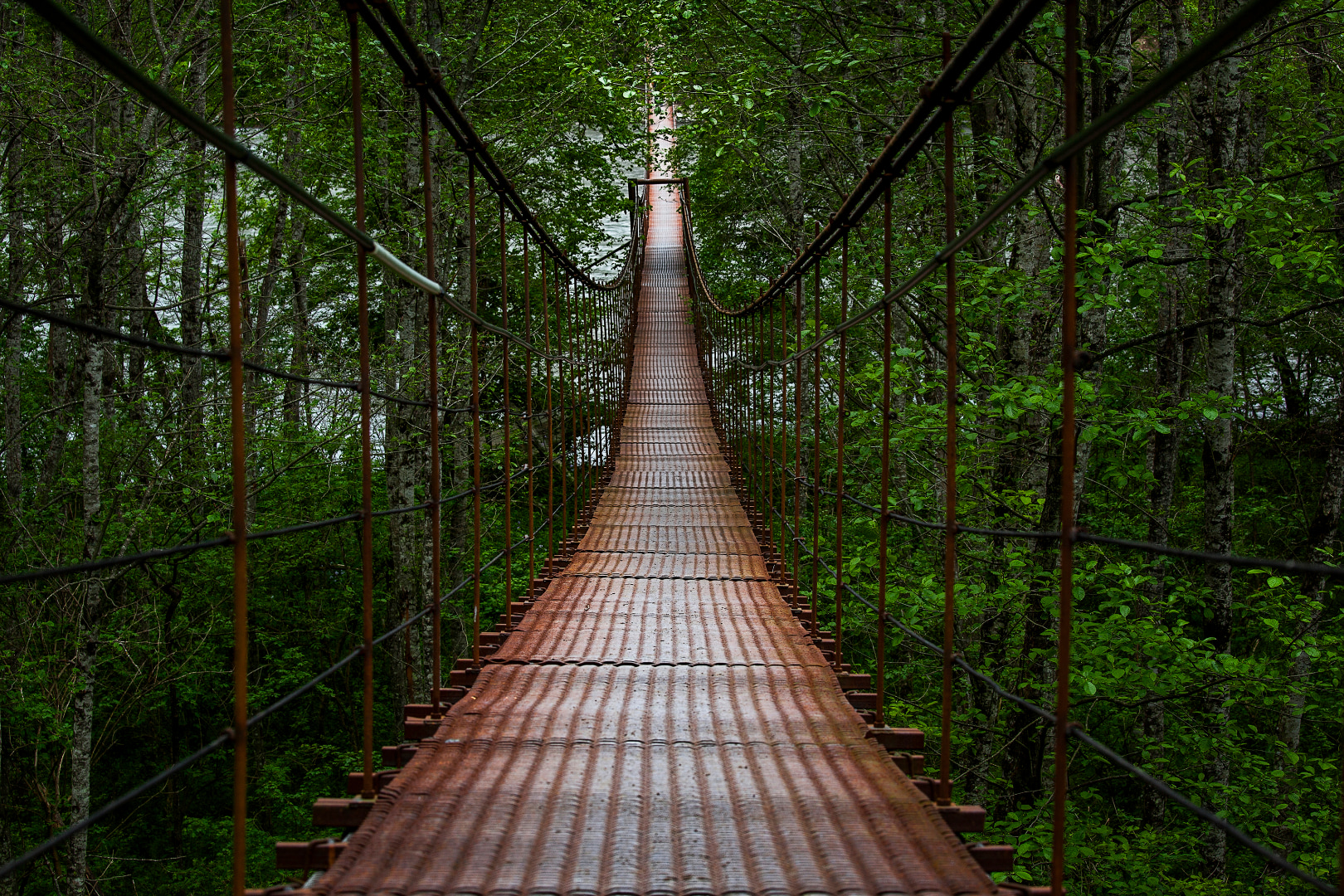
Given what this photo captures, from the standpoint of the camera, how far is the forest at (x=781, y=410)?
4465 millimetres

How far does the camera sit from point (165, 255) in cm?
906

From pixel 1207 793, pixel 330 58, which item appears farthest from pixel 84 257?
pixel 1207 793

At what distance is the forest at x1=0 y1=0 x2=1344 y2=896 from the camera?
446 cm

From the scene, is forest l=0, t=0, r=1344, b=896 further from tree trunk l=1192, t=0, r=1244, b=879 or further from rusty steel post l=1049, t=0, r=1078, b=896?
rusty steel post l=1049, t=0, r=1078, b=896

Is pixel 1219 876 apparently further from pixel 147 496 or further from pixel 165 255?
pixel 165 255

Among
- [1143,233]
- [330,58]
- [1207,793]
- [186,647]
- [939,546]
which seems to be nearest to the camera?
→ [1143,233]

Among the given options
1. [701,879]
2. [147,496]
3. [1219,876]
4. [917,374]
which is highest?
[917,374]

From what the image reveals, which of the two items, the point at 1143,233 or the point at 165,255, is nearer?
the point at 1143,233

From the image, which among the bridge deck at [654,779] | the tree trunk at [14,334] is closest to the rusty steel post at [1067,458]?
the bridge deck at [654,779]

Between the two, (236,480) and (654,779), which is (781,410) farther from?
(236,480)

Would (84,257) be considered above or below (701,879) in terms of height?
above

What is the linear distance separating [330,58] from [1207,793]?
6488 millimetres

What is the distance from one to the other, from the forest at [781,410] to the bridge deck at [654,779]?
0.42 m

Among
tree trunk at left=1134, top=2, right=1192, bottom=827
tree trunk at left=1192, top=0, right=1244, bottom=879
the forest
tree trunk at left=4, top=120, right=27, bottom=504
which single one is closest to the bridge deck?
the forest
